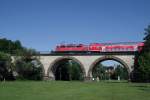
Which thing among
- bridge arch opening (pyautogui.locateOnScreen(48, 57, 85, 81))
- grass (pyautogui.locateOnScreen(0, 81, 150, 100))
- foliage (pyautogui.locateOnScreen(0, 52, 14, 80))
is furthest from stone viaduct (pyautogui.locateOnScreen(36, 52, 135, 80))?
grass (pyautogui.locateOnScreen(0, 81, 150, 100))

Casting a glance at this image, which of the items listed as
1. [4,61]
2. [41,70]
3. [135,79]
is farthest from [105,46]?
[4,61]

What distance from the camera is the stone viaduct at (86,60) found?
7496cm

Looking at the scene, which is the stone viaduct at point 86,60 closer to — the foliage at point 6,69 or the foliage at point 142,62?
the foliage at point 142,62

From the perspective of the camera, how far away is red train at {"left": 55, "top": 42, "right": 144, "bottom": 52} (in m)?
75.1

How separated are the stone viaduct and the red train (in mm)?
1107

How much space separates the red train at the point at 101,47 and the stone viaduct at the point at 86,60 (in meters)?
1.11

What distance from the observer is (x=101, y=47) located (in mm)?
78062

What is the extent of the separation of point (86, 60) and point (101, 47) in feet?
13.7

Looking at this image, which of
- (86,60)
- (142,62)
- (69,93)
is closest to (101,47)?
(86,60)

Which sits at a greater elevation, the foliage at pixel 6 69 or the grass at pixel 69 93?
the foliage at pixel 6 69

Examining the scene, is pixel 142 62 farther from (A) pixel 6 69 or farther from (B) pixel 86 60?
(A) pixel 6 69

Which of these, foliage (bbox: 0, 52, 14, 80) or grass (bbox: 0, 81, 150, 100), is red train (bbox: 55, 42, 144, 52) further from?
grass (bbox: 0, 81, 150, 100)

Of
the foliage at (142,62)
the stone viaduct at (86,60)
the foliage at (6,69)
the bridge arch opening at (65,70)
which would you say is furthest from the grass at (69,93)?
the bridge arch opening at (65,70)

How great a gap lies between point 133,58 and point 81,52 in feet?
38.6
